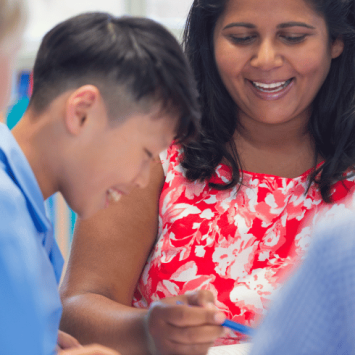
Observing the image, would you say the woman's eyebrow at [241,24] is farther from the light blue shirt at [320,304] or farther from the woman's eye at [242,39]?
the light blue shirt at [320,304]

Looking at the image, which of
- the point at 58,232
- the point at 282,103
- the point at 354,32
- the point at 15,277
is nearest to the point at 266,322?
the point at 15,277

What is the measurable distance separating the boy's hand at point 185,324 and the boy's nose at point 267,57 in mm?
550

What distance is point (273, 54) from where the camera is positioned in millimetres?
1103

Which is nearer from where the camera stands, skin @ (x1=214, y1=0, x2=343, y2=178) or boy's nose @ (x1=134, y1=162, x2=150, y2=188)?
boy's nose @ (x1=134, y1=162, x2=150, y2=188)

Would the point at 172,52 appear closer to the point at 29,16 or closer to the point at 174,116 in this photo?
the point at 174,116

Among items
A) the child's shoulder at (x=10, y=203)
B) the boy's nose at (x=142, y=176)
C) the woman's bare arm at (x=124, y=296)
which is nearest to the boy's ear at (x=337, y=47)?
the woman's bare arm at (x=124, y=296)

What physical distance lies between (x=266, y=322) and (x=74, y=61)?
1.67ft

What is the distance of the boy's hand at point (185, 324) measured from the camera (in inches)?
30.0

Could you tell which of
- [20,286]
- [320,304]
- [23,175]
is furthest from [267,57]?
[320,304]

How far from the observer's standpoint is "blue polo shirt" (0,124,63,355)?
23.5 inches

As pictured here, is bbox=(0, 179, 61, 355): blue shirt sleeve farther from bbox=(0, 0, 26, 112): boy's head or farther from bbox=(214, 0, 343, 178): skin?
bbox=(214, 0, 343, 178): skin

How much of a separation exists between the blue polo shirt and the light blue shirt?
35 cm

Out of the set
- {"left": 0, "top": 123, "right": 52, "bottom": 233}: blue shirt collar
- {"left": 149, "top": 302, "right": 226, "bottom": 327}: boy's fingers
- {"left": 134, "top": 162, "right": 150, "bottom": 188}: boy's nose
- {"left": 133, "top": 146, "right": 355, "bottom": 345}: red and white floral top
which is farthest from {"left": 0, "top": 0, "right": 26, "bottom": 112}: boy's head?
{"left": 133, "top": 146, "right": 355, "bottom": 345}: red and white floral top

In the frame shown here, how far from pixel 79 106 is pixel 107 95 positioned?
0.04 m
